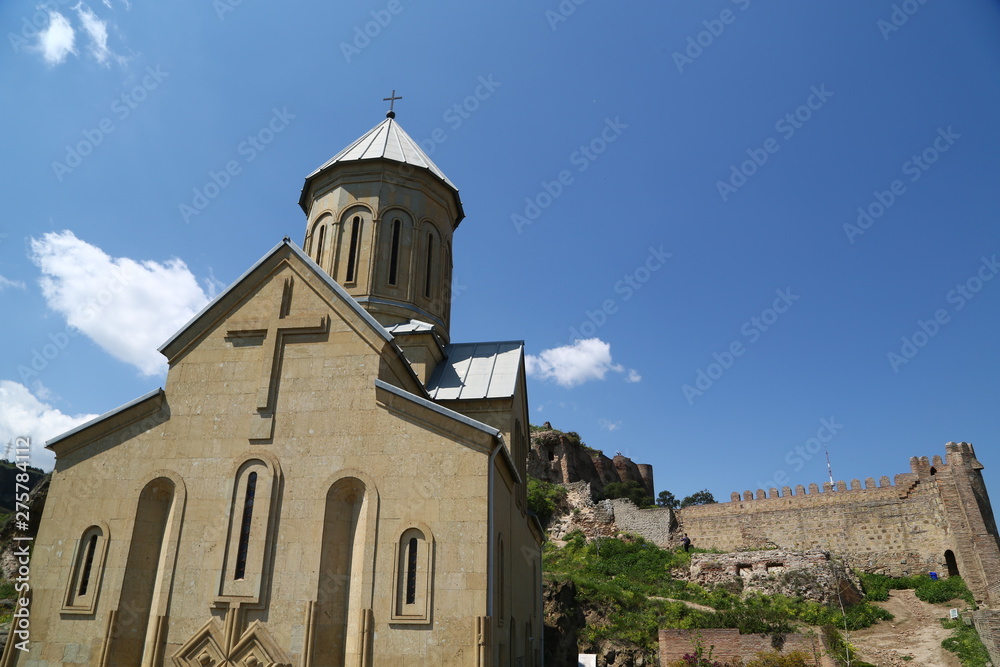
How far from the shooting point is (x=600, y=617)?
17438 mm

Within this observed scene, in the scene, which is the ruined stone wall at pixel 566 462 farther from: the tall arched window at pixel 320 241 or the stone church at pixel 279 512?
the stone church at pixel 279 512

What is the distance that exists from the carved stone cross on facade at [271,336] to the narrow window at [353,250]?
3.66m

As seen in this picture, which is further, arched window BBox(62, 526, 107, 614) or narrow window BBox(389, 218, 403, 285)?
narrow window BBox(389, 218, 403, 285)

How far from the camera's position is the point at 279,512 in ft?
26.2

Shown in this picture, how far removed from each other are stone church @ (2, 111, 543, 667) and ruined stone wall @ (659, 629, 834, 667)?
624 centimetres

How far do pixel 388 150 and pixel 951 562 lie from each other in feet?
91.6

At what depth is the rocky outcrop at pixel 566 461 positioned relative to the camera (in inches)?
1518

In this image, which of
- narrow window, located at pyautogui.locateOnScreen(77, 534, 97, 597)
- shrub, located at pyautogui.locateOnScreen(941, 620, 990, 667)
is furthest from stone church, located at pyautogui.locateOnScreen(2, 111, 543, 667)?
shrub, located at pyautogui.locateOnScreen(941, 620, 990, 667)

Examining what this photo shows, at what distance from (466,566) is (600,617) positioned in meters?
11.8

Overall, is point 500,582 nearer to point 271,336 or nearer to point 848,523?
point 271,336

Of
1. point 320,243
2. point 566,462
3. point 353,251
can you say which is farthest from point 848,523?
point 320,243

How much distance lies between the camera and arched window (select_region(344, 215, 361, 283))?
42.7 feet

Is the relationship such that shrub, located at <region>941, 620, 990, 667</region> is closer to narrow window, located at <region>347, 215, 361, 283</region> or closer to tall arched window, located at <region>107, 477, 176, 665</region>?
narrow window, located at <region>347, 215, 361, 283</region>

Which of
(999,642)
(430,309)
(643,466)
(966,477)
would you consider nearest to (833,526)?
(966,477)
